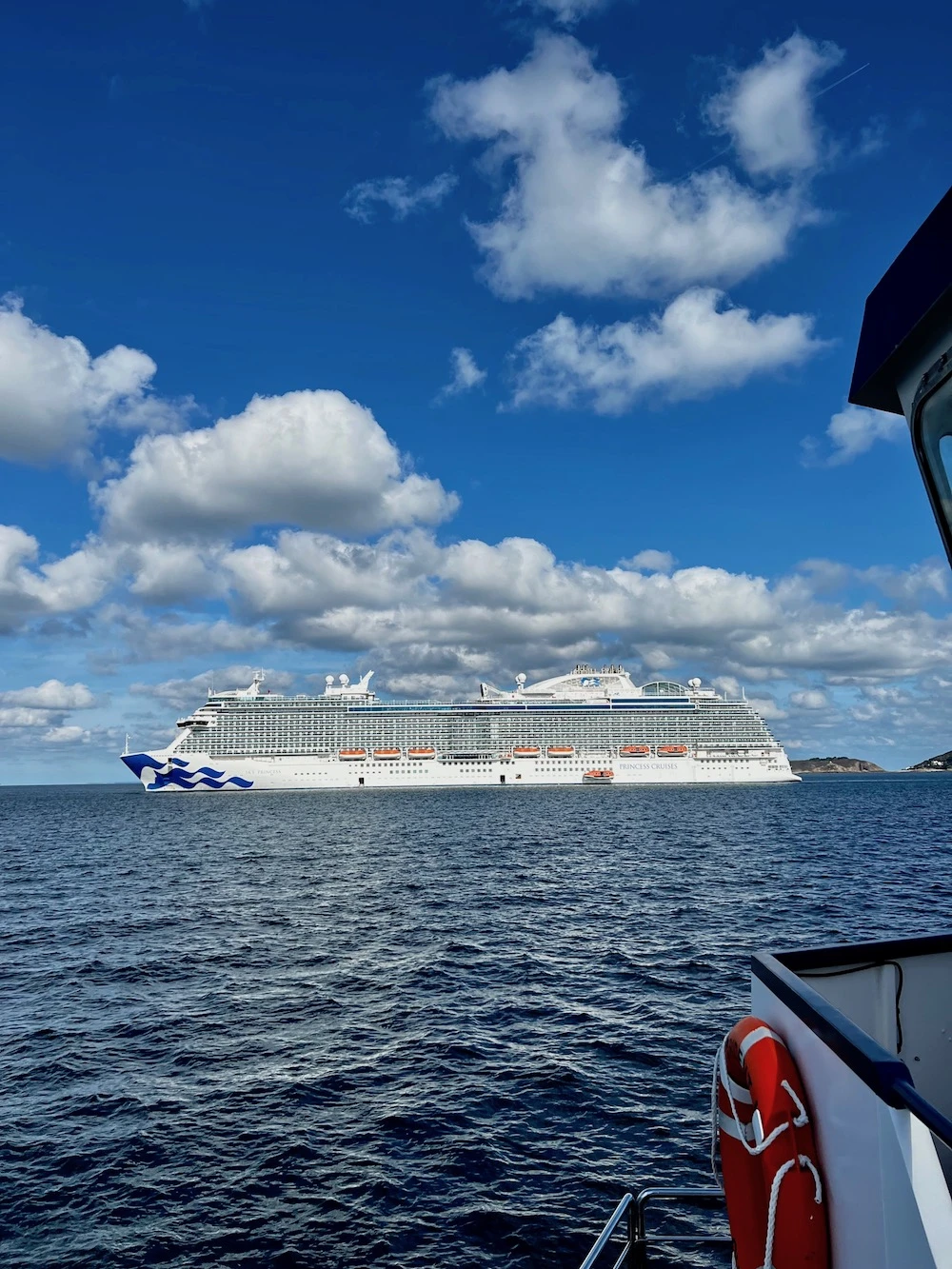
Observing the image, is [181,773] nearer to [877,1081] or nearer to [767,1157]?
[767,1157]

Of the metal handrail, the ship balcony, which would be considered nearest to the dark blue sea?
the metal handrail

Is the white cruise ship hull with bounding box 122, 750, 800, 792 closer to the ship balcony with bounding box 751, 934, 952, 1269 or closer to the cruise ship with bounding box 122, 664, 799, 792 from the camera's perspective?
the cruise ship with bounding box 122, 664, 799, 792

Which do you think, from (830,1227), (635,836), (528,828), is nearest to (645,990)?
(830,1227)

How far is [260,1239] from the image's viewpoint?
7223 mm

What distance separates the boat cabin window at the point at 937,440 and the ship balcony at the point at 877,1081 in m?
2.12

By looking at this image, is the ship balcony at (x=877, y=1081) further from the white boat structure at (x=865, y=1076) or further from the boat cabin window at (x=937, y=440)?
the boat cabin window at (x=937, y=440)

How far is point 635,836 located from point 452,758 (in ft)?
197

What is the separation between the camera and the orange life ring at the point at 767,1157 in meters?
3.06

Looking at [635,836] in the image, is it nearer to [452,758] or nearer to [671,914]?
[671,914]

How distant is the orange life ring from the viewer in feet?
10.1

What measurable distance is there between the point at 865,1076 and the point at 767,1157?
2.59 feet

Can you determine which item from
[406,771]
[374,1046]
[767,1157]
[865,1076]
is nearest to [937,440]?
[865,1076]

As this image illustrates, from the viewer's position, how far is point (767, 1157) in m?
3.14

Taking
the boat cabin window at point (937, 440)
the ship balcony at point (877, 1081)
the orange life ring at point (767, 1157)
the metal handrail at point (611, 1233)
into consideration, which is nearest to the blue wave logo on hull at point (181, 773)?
the metal handrail at point (611, 1233)
